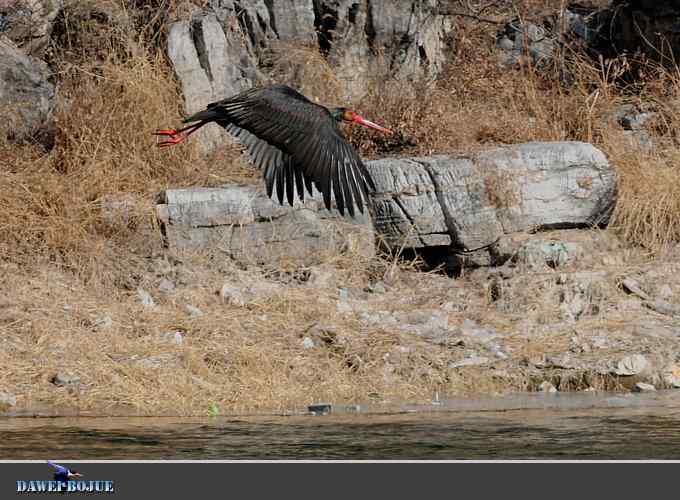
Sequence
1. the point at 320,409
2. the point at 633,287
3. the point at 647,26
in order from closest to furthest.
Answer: the point at 320,409
the point at 633,287
the point at 647,26

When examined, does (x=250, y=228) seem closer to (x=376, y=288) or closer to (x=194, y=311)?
(x=376, y=288)

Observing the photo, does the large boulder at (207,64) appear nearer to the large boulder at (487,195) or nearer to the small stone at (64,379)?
the large boulder at (487,195)

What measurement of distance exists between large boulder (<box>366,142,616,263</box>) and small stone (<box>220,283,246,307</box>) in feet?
4.21

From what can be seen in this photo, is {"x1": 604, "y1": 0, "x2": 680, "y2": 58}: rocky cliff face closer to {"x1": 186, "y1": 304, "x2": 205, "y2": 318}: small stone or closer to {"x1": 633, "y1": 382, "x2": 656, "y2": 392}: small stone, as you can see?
{"x1": 633, "y1": 382, "x2": 656, "y2": 392}: small stone

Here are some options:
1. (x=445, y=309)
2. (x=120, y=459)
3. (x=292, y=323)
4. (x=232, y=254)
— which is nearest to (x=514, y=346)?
(x=445, y=309)

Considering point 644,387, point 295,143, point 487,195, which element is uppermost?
point 295,143

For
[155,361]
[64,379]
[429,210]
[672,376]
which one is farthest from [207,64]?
[672,376]

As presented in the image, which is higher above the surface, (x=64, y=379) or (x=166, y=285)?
(x=166, y=285)

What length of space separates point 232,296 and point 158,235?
2.99 feet

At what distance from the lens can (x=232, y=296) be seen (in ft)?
27.7

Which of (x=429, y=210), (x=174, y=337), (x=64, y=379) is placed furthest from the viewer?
(x=429, y=210)

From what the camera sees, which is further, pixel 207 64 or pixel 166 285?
pixel 207 64

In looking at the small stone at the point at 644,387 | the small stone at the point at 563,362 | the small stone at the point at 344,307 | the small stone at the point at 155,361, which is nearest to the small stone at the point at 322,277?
the small stone at the point at 344,307

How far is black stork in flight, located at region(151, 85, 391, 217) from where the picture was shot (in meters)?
7.11
